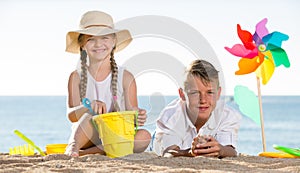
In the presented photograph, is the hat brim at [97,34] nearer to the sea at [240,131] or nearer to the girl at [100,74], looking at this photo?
the girl at [100,74]

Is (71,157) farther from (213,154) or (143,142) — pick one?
(213,154)

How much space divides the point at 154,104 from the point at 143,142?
0.29 metres

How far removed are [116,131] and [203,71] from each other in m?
0.50

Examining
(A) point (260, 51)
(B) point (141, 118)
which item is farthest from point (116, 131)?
(A) point (260, 51)

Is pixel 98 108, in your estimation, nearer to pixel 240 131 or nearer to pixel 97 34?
pixel 97 34

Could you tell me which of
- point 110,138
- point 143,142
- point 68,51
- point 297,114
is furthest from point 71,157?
point 297,114

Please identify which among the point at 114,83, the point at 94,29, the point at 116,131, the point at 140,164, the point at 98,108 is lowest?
the point at 140,164

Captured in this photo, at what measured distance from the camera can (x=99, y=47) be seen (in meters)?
2.63

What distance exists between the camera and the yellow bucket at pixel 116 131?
7.48 ft

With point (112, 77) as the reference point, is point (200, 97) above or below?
below

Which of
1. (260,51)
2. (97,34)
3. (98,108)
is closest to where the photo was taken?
(98,108)

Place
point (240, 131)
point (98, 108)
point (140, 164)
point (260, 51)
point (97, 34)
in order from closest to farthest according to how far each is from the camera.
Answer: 1. point (140, 164)
2. point (98, 108)
3. point (97, 34)
4. point (260, 51)
5. point (240, 131)

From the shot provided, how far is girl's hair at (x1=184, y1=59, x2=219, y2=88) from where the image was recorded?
7.79ft

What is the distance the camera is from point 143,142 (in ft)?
8.05
